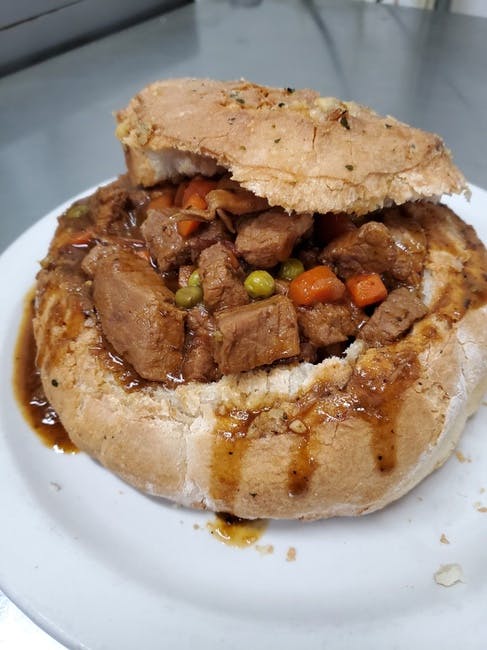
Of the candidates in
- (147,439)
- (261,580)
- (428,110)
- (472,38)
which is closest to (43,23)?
(428,110)

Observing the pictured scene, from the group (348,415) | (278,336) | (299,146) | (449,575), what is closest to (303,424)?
(348,415)

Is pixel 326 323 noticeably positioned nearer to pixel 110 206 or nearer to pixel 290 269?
pixel 290 269

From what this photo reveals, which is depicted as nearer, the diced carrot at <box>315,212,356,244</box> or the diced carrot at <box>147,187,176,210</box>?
the diced carrot at <box>315,212,356,244</box>

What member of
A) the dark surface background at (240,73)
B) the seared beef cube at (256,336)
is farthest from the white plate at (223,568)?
the dark surface background at (240,73)

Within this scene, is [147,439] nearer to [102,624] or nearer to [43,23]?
[102,624]

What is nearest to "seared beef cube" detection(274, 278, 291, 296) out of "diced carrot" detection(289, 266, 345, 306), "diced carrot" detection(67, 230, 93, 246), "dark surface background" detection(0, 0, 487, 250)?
"diced carrot" detection(289, 266, 345, 306)

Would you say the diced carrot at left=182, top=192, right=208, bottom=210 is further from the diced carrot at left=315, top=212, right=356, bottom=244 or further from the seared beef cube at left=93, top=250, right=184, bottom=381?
the diced carrot at left=315, top=212, right=356, bottom=244
